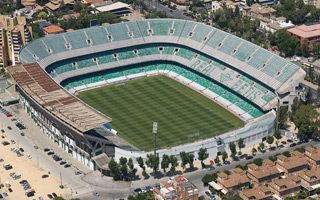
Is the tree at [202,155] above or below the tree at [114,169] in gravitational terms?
above

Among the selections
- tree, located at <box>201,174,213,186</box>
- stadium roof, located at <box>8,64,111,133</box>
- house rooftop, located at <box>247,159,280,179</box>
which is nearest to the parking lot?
stadium roof, located at <box>8,64,111,133</box>

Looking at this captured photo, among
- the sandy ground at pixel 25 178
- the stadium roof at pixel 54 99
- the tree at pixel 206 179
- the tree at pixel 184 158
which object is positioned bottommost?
the sandy ground at pixel 25 178

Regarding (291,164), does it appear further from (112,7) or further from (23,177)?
(112,7)

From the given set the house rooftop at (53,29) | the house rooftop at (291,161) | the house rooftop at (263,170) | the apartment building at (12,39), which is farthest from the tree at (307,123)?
the house rooftop at (53,29)

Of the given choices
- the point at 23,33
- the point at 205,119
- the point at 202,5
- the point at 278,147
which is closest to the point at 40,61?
the point at 23,33

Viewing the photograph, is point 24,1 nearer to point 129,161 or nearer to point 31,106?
point 31,106

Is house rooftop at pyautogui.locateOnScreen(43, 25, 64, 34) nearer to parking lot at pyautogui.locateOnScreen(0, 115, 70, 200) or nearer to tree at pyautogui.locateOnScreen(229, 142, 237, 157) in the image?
parking lot at pyautogui.locateOnScreen(0, 115, 70, 200)

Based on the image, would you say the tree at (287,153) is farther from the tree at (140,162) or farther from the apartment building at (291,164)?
the tree at (140,162)
